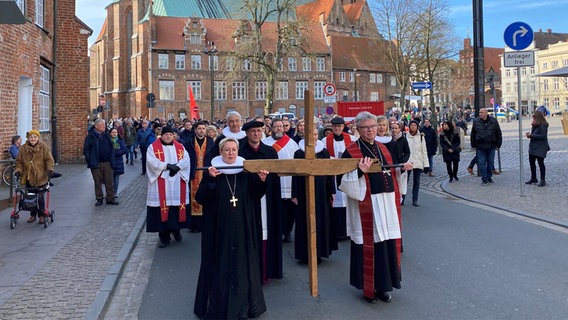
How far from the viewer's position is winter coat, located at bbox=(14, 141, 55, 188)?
8805 millimetres

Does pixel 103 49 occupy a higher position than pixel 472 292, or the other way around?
pixel 103 49

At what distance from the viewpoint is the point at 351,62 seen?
74750mm

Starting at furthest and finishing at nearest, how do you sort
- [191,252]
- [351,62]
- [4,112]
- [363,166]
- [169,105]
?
[351,62] < [169,105] < [4,112] < [191,252] < [363,166]

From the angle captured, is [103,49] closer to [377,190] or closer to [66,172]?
[66,172]

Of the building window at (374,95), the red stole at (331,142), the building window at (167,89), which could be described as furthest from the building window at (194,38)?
the red stole at (331,142)

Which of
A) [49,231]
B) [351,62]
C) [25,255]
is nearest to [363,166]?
[25,255]

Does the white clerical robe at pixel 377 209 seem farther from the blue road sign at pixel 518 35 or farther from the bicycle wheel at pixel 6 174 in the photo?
the bicycle wheel at pixel 6 174

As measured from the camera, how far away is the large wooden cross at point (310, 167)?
14.2 feet

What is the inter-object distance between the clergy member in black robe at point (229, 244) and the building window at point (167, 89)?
6013 centimetres

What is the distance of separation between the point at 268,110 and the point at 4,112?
26.6m

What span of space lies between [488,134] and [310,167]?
9.86 m

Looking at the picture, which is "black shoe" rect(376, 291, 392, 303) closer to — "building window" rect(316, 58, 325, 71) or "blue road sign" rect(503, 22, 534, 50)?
"blue road sign" rect(503, 22, 534, 50)

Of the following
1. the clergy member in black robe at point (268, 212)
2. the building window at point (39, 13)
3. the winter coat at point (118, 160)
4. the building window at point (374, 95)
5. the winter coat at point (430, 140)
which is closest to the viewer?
the clergy member in black robe at point (268, 212)

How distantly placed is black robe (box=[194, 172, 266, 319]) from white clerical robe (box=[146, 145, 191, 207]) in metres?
3.20
